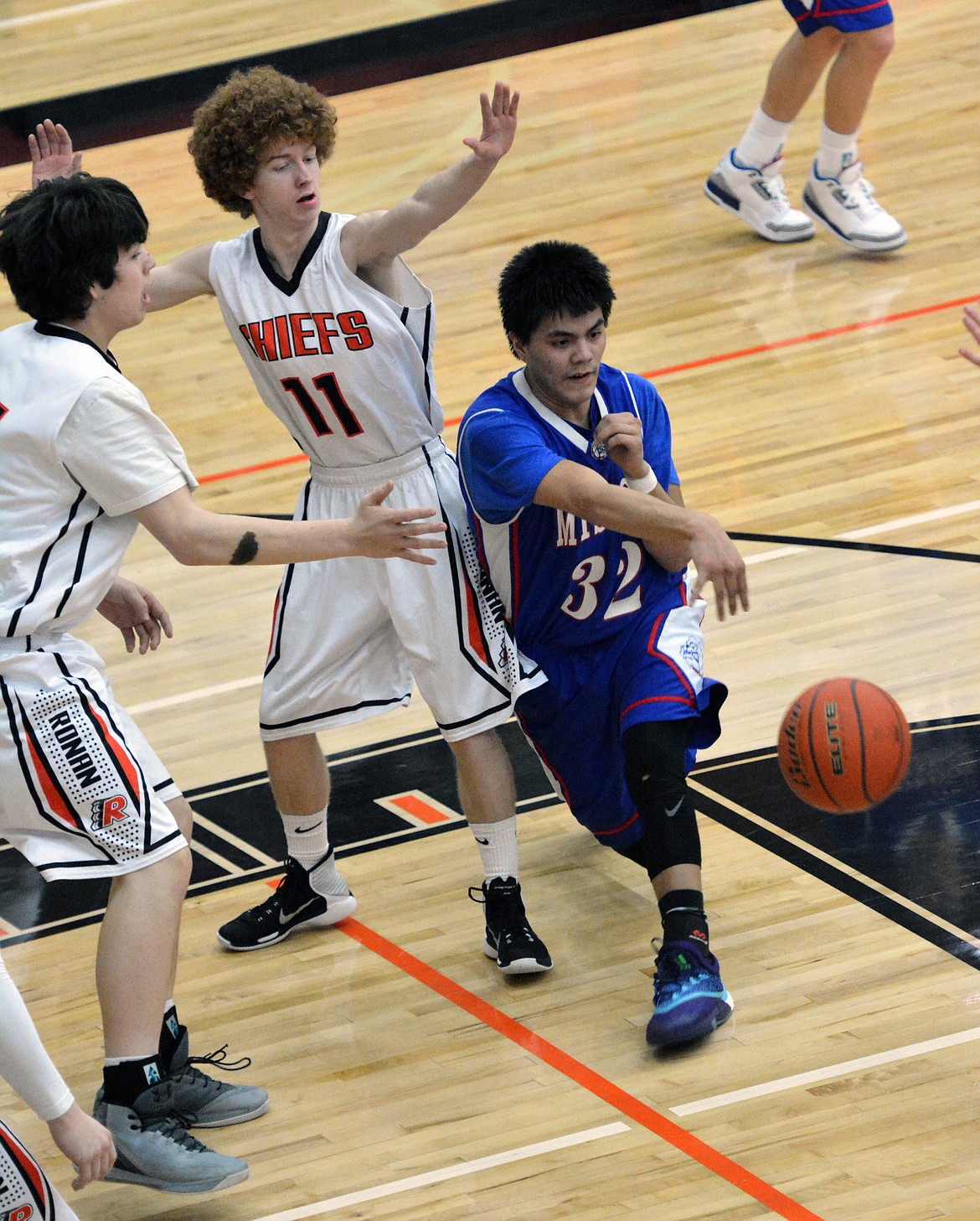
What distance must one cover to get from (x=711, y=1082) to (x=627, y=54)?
817 centimetres

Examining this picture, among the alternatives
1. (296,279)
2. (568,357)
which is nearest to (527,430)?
(568,357)

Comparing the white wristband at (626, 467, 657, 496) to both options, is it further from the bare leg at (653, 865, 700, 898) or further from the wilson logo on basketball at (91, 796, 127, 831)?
the wilson logo on basketball at (91, 796, 127, 831)

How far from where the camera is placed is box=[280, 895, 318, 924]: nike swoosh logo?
13.7 ft

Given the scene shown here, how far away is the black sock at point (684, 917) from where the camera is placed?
3.64 m

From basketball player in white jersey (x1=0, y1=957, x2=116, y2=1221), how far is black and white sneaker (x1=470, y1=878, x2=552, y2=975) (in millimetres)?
1210

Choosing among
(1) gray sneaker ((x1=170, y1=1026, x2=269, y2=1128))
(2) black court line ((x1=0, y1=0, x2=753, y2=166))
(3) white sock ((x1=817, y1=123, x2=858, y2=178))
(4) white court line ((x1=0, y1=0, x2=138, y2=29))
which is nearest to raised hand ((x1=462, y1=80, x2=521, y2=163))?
(1) gray sneaker ((x1=170, y1=1026, x2=269, y2=1128))

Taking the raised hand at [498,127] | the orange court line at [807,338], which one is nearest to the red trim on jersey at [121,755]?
the raised hand at [498,127]

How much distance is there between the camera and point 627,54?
1058 centimetres

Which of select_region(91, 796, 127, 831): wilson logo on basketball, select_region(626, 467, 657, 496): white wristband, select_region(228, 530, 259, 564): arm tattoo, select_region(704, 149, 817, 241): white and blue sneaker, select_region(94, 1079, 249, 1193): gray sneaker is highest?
select_region(704, 149, 817, 241): white and blue sneaker

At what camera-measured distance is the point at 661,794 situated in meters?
3.71

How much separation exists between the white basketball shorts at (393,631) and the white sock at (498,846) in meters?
0.20

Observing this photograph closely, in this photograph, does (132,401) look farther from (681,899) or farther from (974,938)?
(974,938)

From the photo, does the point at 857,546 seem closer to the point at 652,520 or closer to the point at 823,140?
the point at 652,520

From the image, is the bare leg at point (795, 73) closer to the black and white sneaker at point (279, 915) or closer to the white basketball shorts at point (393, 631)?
the white basketball shorts at point (393, 631)
